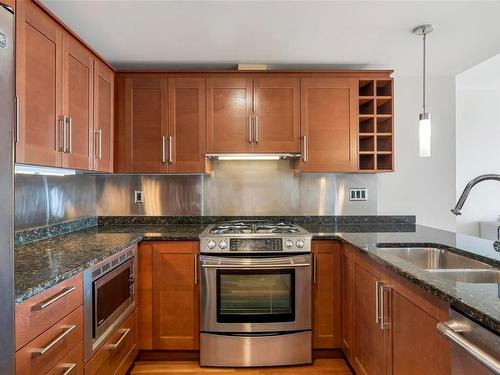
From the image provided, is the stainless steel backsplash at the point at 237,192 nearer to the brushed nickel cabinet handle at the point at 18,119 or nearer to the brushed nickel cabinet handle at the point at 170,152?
the brushed nickel cabinet handle at the point at 170,152

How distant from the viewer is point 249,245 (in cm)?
217

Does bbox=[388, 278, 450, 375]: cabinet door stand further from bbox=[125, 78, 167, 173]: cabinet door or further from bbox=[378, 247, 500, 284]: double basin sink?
bbox=[125, 78, 167, 173]: cabinet door

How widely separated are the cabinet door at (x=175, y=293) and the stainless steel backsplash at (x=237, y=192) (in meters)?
0.62

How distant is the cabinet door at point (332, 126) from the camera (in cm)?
255

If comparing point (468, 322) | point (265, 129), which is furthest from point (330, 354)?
point (265, 129)

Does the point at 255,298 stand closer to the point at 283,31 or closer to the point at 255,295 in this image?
the point at 255,295

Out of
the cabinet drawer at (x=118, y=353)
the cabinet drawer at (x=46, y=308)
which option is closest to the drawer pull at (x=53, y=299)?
the cabinet drawer at (x=46, y=308)

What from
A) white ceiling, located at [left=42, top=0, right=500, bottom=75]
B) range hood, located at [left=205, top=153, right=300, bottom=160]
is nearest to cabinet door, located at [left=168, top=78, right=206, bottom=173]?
range hood, located at [left=205, top=153, right=300, bottom=160]

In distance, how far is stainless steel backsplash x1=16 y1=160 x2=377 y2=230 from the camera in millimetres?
2828

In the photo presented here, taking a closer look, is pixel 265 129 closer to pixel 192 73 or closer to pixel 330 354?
pixel 192 73

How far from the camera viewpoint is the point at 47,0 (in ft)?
5.60

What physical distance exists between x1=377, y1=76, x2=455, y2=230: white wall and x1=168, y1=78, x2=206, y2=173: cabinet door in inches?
68.3

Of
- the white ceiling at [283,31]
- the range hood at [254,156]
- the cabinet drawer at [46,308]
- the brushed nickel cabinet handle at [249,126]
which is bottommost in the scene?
the cabinet drawer at [46,308]

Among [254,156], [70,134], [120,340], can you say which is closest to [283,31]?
[254,156]
